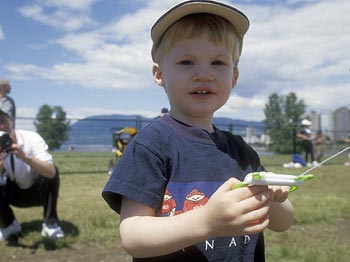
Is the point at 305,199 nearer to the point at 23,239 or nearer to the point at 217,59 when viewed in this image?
the point at 23,239

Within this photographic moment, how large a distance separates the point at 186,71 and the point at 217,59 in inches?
4.4

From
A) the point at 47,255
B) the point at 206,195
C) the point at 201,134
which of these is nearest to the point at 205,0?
the point at 201,134

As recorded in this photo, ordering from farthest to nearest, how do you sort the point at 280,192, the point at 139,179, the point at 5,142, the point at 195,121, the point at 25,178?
the point at 25,178 → the point at 5,142 → the point at 195,121 → the point at 139,179 → the point at 280,192

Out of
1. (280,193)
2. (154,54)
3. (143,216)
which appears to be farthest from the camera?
(154,54)

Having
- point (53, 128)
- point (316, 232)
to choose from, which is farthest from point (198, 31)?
point (53, 128)

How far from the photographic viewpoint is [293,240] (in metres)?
4.10

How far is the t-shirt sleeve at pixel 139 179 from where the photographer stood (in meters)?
1.22

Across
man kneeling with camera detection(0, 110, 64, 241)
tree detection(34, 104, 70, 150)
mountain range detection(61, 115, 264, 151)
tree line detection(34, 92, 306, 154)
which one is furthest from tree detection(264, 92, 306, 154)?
man kneeling with camera detection(0, 110, 64, 241)

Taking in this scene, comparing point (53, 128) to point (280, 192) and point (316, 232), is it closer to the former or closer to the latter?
point (316, 232)

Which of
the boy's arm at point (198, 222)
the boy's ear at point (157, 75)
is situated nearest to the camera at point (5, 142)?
the boy's ear at point (157, 75)

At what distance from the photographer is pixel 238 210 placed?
3.19ft

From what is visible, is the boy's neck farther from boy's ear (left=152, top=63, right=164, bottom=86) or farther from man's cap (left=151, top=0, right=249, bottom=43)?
man's cap (left=151, top=0, right=249, bottom=43)

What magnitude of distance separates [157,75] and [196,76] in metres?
0.23

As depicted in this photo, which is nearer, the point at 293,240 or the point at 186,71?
the point at 186,71
